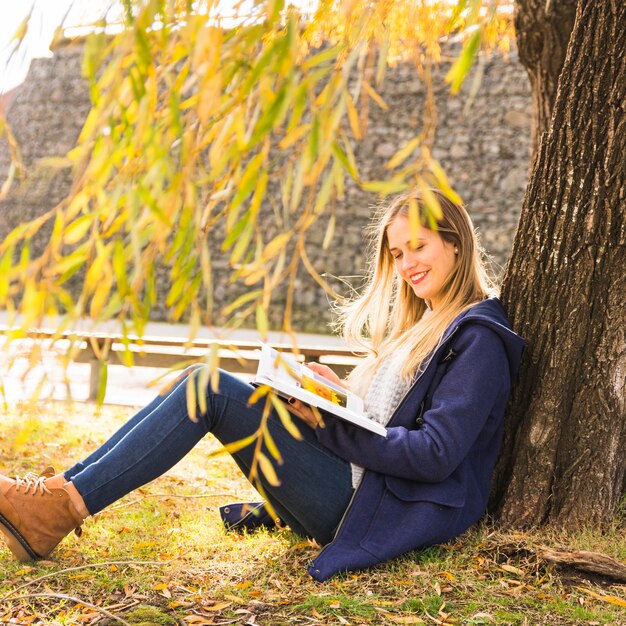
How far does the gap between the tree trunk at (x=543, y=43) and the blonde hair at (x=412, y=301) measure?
1355mm

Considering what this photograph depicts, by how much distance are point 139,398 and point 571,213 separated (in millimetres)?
4037

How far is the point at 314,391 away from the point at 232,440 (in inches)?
11.4

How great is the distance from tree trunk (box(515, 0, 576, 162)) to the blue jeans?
2.05m

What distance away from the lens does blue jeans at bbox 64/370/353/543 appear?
227 cm

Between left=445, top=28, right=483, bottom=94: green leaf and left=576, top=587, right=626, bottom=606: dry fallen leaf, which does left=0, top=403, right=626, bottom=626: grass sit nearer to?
left=576, top=587, right=626, bottom=606: dry fallen leaf

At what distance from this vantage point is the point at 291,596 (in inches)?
85.2

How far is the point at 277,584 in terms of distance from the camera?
2.26 m

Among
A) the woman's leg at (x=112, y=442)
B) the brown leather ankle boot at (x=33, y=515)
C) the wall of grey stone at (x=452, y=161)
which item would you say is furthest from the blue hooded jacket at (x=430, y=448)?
the wall of grey stone at (x=452, y=161)

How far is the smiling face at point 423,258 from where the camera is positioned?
8.13ft

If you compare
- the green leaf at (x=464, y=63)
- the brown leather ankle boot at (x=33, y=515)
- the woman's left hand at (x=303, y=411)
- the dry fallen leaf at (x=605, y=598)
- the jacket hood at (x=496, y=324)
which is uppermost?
the green leaf at (x=464, y=63)

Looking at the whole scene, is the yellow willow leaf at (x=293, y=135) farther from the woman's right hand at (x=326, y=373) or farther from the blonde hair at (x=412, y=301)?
the woman's right hand at (x=326, y=373)

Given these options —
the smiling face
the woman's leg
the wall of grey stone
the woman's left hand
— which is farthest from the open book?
the wall of grey stone

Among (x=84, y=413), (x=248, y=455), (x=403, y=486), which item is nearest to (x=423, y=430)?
(x=403, y=486)

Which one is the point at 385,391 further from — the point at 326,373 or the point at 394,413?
the point at 326,373
